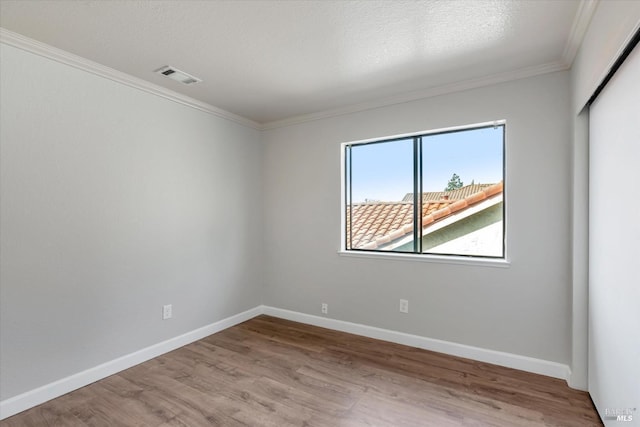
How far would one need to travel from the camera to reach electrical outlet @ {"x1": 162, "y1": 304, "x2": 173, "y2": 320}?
9.52 feet

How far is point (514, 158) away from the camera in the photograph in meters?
2.56

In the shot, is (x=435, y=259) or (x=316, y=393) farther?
(x=435, y=259)

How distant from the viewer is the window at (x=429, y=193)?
2.78 meters

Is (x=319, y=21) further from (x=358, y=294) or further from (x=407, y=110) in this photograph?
(x=358, y=294)

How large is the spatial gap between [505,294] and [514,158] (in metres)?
1.13

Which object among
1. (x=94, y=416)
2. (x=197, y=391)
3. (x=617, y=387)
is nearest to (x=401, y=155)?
(x=617, y=387)

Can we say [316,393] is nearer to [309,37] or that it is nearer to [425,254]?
[425,254]

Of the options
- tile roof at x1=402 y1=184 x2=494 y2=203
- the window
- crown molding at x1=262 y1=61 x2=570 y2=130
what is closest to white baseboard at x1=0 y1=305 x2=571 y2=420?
the window

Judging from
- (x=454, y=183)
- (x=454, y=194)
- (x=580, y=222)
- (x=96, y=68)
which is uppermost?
(x=96, y=68)

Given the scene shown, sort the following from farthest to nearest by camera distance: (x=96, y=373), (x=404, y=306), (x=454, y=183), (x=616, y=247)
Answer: (x=404, y=306) < (x=454, y=183) < (x=96, y=373) < (x=616, y=247)

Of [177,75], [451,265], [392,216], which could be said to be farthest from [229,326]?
[177,75]

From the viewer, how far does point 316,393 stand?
2.23 m

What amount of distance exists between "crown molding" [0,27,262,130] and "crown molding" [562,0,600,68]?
3.07 meters

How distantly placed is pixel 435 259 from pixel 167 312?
2561 millimetres
